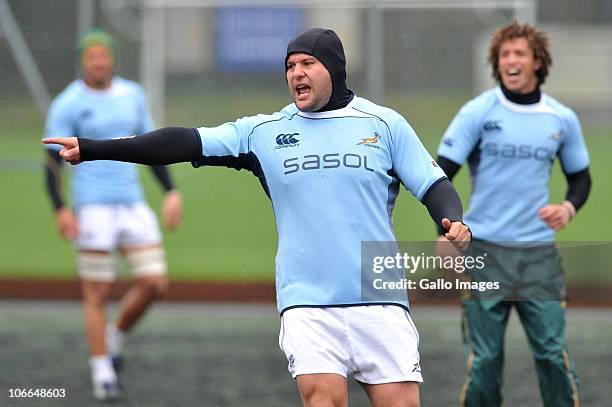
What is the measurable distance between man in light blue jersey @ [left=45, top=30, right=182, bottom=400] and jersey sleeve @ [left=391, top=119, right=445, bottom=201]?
12.6 feet

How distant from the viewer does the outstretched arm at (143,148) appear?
18.3 feet

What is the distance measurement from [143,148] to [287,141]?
1.91 feet

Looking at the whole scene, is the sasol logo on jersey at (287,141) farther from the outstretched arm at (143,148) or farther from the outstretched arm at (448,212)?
the outstretched arm at (448,212)

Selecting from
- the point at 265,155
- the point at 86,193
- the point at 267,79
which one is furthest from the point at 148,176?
the point at 265,155

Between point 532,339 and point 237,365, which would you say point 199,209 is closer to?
point 237,365

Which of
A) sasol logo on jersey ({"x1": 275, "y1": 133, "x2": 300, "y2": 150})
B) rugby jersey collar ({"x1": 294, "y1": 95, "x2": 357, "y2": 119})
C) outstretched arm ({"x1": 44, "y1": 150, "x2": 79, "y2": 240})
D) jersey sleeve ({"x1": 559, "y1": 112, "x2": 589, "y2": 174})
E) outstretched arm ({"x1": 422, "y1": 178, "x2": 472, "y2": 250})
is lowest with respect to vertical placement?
outstretched arm ({"x1": 44, "y1": 150, "x2": 79, "y2": 240})

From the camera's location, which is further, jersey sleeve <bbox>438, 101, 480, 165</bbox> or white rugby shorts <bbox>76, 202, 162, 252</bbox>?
white rugby shorts <bbox>76, 202, 162, 252</bbox>

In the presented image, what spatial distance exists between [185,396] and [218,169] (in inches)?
303

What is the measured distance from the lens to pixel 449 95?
11.7 m

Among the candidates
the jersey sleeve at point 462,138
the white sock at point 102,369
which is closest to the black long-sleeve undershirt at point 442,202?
the jersey sleeve at point 462,138

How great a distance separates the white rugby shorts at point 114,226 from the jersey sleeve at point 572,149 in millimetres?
3153

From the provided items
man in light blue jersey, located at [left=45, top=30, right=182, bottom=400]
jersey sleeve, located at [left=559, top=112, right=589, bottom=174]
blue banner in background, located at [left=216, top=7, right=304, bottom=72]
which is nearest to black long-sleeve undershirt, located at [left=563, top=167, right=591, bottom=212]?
jersey sleeve, located at [left=559, top=112, right=589, bottom=174]

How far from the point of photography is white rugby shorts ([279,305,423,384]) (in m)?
5.55

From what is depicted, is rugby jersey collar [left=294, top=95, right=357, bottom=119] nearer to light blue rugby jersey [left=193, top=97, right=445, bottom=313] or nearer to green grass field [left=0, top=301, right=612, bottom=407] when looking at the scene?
light blue rugby jersey [left=193, top=97, right=445, bottom=313]
